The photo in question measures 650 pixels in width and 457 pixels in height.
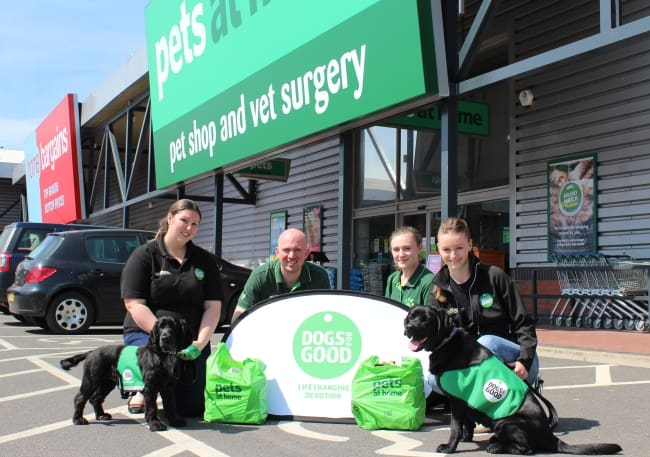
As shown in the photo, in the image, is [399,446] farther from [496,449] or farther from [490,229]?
[490,229]

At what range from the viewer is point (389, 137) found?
54.1 ft

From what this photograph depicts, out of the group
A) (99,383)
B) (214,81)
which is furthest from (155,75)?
(99,383)

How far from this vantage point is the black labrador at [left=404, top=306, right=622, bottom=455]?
389 cm

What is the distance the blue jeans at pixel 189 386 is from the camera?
16.3ft

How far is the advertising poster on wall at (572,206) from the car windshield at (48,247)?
814 cm

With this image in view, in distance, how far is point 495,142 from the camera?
45.3ft

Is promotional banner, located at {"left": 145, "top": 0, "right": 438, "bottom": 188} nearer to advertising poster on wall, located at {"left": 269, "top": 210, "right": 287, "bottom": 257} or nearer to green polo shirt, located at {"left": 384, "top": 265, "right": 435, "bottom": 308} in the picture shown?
advertising poster on wall, located at {"left": 269, "top": 210, "right": 287, "bottom": 257}

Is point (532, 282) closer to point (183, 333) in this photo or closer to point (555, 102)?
point (555, 102)

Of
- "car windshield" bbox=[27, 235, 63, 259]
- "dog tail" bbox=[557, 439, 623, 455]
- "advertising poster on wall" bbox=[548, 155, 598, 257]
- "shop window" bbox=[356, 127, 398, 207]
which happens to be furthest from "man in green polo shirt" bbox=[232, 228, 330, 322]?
"shop window" bbox=[356, 127, 398, 207]

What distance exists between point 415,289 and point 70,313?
7.33 metres

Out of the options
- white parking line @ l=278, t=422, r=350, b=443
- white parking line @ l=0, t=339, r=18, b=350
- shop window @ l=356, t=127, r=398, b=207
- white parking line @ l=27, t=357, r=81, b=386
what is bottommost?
white parking line @ l=0, t=339, r=18, b=350

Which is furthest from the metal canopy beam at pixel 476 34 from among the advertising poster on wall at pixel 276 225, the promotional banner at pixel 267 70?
the advertising poster on wall at pixel 276 225

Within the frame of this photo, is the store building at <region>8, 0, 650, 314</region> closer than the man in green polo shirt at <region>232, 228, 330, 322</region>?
No

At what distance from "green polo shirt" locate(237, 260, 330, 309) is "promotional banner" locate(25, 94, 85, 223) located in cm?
2504
